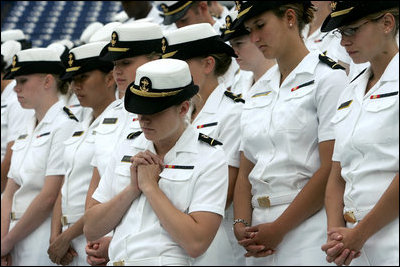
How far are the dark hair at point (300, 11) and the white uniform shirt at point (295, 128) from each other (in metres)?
0.17

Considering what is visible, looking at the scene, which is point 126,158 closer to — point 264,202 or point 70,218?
point 264,202

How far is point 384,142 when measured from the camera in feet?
8.11

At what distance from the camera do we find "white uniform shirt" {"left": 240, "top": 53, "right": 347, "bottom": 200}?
10.0 ft

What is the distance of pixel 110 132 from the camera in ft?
12.5

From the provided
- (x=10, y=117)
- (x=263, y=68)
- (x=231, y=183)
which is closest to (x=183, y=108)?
(x=231, y=183)

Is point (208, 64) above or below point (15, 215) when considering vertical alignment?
above

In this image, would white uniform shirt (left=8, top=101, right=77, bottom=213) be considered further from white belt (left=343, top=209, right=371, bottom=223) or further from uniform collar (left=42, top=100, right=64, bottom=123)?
white belt (left=343, top=209, right=371, bottom=223)

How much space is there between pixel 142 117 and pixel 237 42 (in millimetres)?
982

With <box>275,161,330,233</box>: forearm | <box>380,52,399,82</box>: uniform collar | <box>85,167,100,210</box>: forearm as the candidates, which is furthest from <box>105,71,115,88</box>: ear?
<box>380,52,399,82</box>: uniform collar

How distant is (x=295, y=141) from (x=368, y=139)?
58cm

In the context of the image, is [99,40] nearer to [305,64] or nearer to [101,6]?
[305,64]

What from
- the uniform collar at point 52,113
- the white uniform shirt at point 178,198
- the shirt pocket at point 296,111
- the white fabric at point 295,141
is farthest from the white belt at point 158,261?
the uniform collar at point 52,113

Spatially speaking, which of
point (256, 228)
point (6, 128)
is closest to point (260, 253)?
point (256, 228)

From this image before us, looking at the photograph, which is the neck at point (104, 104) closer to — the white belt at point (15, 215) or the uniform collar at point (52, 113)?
the uniform collar at point (52, 113)
